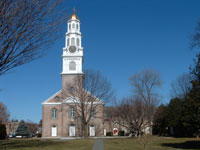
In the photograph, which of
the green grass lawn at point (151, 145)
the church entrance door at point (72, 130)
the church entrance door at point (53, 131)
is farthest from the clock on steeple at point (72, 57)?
the green grass lawn at point (151, 145)

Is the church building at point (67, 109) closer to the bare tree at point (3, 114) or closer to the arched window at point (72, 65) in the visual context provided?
the arched window at point (72, 65)

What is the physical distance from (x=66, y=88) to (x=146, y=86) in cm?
1462

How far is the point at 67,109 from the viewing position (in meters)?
47.9

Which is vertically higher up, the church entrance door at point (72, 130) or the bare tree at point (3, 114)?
the bare tree at point (3, 114)

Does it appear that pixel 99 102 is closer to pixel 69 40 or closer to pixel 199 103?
pixel 69 40

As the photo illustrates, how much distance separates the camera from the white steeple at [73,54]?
158 feet

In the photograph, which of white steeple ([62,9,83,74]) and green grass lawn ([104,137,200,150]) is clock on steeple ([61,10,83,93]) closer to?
white steeple ([62,9,83,74])

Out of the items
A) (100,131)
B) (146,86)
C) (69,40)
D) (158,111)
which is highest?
(69,40)

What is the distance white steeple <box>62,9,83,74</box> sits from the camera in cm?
4819

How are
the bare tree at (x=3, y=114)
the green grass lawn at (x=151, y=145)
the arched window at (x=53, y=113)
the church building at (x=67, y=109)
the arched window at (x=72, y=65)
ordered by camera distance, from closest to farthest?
the green grass lawn at (x=151, y=145)
the church building at (x=67, y=109)
the arched window at (x=53, y=113)
the arched window at (x=72, y=65)
the bare tree at (x=3, y=114)

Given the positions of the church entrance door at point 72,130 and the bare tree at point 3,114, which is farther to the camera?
the bare tree at point 3,114

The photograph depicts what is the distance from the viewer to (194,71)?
19.5m

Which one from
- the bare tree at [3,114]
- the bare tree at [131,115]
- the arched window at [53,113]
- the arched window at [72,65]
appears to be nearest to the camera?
the bare tree at [131,115]

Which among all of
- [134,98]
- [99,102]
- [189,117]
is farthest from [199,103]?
[99,102]
